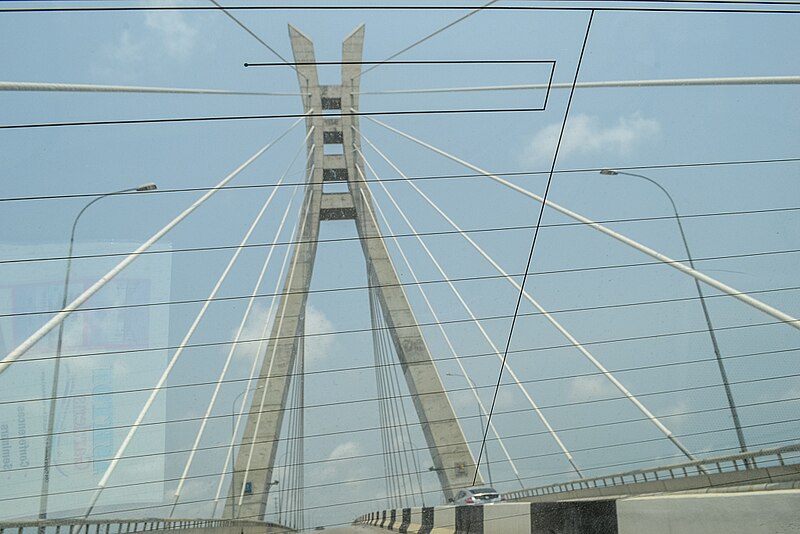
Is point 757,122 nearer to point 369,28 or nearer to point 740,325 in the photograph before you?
point 740,325

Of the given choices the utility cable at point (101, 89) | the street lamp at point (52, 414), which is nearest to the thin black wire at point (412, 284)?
the street lamp at point (52, 414)

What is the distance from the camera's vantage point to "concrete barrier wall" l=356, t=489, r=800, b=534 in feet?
11.3

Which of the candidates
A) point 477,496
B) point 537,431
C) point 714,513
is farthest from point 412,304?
point 714,513

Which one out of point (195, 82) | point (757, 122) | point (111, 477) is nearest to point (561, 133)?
point (757, 122)

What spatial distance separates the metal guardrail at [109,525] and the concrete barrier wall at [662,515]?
1.90m

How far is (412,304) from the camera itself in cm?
586

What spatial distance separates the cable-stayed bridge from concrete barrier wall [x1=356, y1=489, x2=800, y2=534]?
0.28m

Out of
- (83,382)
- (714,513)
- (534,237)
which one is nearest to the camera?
(714,513)

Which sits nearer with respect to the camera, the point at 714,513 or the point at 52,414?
the point at 714,513

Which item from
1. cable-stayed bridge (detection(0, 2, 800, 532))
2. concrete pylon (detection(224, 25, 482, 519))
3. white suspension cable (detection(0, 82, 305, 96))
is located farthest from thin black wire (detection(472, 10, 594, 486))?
white suspension cable (detection(0, 82, 305, 96))

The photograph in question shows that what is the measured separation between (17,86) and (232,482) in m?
2.40

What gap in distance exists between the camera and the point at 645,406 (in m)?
4.90

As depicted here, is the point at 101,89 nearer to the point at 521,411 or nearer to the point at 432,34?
the point at 432,34

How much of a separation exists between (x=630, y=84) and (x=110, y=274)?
281 cm
